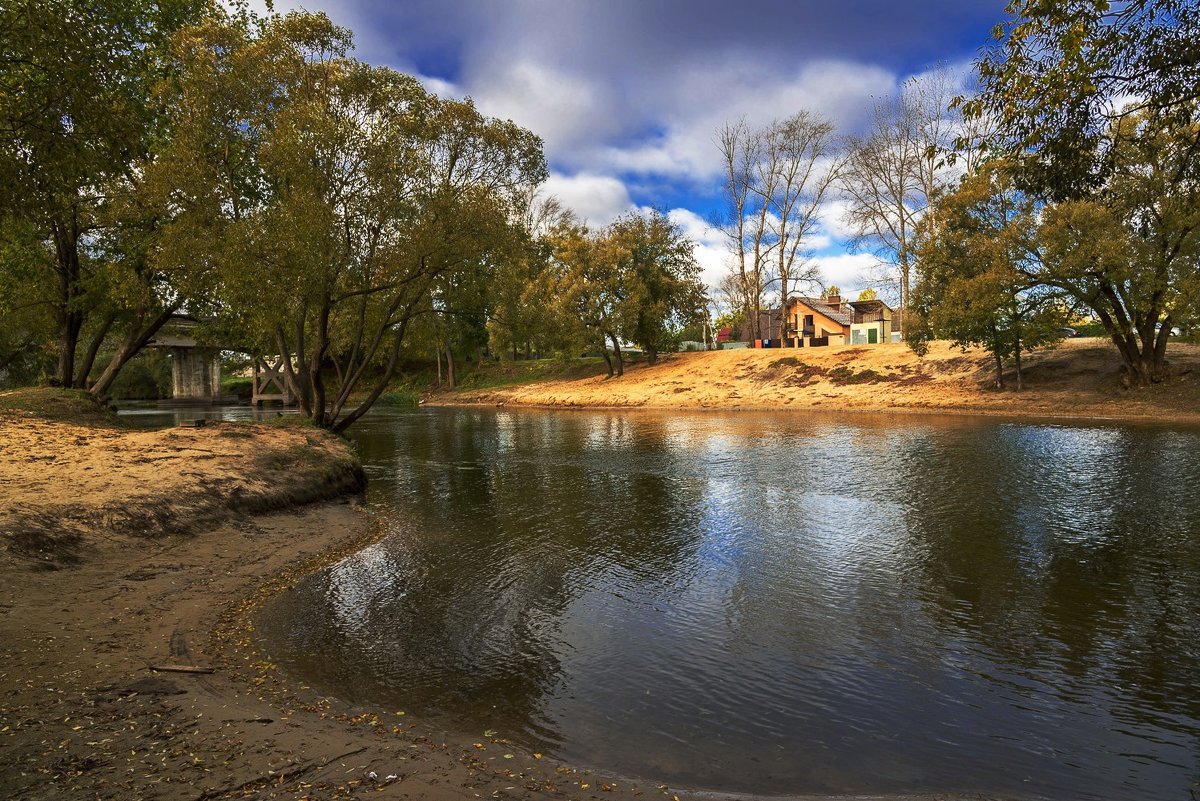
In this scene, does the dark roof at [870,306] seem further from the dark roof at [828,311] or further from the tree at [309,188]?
the tree at [309,188]

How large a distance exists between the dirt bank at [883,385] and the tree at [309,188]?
95.5 feet

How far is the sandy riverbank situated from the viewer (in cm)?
471

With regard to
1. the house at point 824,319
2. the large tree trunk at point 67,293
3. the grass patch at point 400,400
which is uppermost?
the house at point 824,319

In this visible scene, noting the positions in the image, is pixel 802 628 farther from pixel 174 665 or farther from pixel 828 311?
pixel 828 311

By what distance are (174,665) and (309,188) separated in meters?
18.1

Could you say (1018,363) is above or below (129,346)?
below

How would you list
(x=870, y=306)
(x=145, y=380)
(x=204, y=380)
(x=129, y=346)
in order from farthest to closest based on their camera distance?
(x=870, y=306) → (x=145, y=380) → (x=204, y=380) → (x=129, y=346)

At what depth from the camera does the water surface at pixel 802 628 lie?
19.5ft

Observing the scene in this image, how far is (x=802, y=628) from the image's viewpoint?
8.91 m

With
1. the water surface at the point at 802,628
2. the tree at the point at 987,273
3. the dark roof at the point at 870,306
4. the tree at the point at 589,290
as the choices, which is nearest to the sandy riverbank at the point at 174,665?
the water surface at the point at 802,628

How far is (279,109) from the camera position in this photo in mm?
23312

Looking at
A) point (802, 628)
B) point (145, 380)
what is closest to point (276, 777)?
point (802, 628)

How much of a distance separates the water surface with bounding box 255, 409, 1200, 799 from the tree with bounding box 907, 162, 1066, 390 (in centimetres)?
1913

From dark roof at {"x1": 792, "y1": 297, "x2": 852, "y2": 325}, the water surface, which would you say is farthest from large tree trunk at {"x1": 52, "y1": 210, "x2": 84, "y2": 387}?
dark roof at {"x1": 792, "y1": 297, "x2": 852, "y2": 325}
